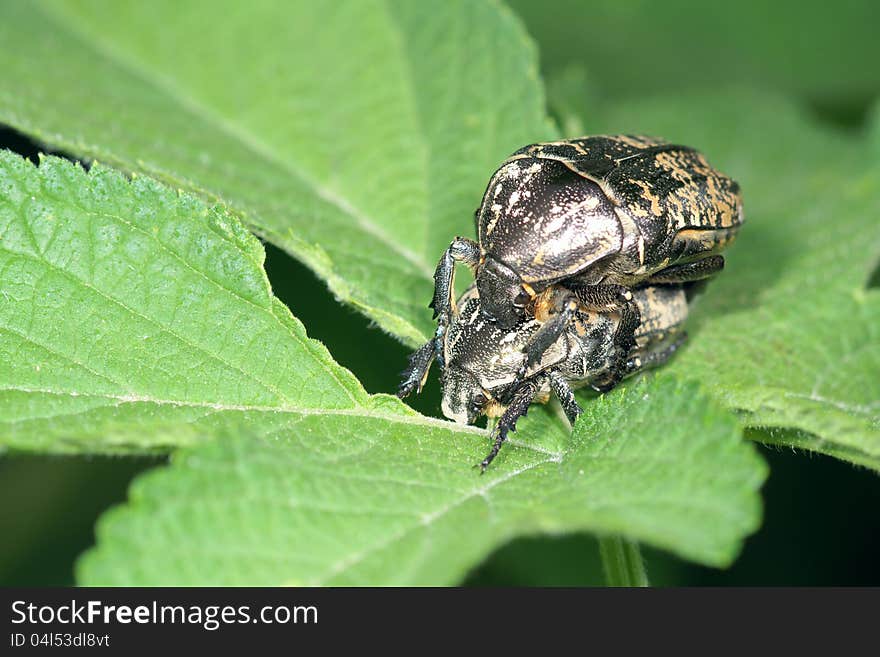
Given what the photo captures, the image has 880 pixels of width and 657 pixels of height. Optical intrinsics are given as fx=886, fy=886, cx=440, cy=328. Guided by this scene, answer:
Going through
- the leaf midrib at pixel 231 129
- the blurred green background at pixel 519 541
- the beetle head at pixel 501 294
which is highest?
the leaf midrib at pixel 231 129

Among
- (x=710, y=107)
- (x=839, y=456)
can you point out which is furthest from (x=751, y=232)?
(x=839, y=456)

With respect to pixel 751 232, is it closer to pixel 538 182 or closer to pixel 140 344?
pixel 538 182

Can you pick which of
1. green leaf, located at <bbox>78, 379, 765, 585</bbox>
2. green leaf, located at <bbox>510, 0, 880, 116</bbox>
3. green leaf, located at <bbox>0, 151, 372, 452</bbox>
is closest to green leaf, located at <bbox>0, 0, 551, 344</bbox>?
green leaf, located at <bbox>0, 151, 372, 452</bbox>

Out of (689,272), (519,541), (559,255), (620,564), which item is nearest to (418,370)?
(559,255)

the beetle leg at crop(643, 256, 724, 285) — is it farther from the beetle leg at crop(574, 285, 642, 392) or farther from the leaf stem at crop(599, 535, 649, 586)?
the leaf stem at crop(599, 535, 649, 586)

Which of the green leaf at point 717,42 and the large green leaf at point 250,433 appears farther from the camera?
the green leaf at point 717,42

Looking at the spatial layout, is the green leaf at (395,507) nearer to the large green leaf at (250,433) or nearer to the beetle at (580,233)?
the large green leaf at (250,433)

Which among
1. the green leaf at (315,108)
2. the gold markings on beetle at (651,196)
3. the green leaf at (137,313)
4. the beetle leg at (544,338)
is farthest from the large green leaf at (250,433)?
the gold markings on beetle at (651,196)
